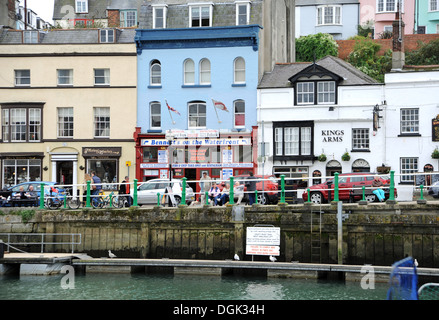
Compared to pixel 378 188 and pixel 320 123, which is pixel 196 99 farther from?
pixel 378 188

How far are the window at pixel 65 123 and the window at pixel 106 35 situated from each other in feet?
15.9

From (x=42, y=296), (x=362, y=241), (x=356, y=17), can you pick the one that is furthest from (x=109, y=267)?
(x=356, y=17)

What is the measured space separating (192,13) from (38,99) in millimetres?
10522

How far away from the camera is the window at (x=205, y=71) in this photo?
141 feet

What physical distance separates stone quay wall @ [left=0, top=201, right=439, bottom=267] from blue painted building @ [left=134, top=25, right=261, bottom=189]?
13573mm

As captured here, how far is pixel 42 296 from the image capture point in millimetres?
22797

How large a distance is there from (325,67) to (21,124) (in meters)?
18.2

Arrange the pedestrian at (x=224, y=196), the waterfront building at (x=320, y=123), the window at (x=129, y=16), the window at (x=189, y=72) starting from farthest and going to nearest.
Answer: the window at (x=129, y=16), the window at (x=189, y=72), the waterfront building at (x=320, y=123), the pedestrian at (x=224, y=196)

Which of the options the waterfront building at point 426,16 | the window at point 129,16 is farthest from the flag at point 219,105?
the waterfront building at point 426,16

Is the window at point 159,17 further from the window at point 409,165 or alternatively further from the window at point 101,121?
the window at point 409,165

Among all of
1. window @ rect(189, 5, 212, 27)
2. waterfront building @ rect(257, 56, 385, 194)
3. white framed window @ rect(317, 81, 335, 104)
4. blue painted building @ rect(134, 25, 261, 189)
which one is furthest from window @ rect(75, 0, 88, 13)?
white framed window @ rect(317, 81, 335, 104)

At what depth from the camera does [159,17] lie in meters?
43.9

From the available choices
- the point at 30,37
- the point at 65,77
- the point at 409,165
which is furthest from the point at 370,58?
the point at 30,37

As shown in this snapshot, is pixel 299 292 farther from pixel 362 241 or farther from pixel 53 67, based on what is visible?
pixel 53 67
